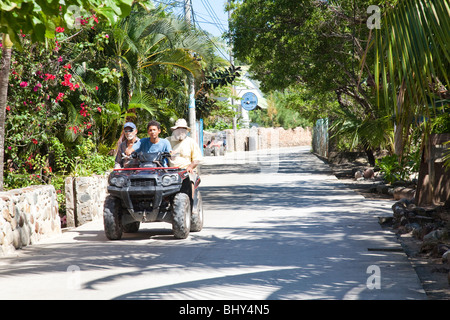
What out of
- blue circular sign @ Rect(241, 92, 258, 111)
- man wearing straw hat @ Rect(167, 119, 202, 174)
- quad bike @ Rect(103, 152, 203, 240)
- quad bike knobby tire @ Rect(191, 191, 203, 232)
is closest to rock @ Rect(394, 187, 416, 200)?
quad bike knobby tire @ Rect(191, 191, 203, 232)

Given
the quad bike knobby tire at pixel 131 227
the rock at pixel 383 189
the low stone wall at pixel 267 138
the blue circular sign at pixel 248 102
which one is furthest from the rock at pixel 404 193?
the blue circular sign at pixel 248 102

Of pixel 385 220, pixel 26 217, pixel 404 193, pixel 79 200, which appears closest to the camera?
pixel 26 217

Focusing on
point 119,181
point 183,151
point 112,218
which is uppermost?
point 183,151

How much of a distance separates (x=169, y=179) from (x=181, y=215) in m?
0.52

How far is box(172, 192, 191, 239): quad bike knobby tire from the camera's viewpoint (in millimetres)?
8648

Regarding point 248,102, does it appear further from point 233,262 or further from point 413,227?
point 233,262

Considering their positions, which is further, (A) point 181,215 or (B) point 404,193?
(B) point 404,193

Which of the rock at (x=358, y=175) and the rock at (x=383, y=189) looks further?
the rock at (x=358, y=175)

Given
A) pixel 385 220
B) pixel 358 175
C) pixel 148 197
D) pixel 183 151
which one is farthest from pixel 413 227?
pixel 358 175

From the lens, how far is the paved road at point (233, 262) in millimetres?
5793

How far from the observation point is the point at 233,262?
23.5 feet

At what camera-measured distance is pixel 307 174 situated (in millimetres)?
22531

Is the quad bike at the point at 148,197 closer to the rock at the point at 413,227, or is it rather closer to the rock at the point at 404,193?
the rock at the point at 413,227
